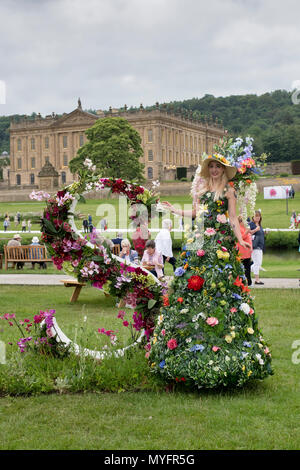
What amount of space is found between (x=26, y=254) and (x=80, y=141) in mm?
84688

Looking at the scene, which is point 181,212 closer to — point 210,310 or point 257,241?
point 210,310

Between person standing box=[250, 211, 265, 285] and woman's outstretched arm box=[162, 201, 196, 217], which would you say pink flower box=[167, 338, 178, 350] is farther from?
person standing box=[250, 211, 265, 285]

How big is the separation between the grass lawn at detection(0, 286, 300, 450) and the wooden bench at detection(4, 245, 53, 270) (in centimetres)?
1265

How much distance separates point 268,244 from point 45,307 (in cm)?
Result: 1807

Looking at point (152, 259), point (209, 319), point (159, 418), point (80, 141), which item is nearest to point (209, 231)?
point (209, 319)

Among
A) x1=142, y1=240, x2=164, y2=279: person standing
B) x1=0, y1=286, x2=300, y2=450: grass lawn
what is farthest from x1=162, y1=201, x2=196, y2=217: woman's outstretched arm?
x1=142, y1=240, x2=164, y2=279: person standing

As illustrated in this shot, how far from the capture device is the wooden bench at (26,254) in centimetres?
1877

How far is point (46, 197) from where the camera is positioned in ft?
22.0

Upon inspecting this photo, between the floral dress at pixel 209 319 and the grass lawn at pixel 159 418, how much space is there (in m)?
0.22

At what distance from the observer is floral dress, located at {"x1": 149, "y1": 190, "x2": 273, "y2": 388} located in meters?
5.57

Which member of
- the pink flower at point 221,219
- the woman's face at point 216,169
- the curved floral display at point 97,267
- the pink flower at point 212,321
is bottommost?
the pink flower at point 212,321

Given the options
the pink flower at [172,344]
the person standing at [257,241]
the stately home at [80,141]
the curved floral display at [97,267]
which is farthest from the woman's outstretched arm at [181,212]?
the stately home at [80,141]

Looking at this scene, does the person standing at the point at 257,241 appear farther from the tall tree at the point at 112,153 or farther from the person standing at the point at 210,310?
the tall tree at the point at 112,153
